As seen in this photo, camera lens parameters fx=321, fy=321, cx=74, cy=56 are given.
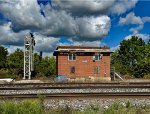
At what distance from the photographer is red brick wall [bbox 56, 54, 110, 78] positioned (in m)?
44.1

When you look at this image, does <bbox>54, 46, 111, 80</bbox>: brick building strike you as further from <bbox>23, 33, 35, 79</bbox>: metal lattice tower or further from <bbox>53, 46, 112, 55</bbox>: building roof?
<bbox>23, 33, 35, 79</bbox>: metal lattice tower

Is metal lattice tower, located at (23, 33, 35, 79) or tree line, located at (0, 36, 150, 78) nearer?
metal lattice tower, located at (23, 33, 35, 79)

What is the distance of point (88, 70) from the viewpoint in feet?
146

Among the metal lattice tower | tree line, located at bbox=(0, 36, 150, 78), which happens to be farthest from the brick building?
tree line, located at bbox=(0, 36, 150, 78)

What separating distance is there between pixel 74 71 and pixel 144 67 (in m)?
18.7

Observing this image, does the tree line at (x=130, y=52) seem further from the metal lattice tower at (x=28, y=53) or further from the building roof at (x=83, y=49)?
the metal lattice tower at (x=28, y=53)

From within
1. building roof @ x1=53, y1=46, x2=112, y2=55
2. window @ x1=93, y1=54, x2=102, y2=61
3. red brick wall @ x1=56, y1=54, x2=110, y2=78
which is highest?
building roof @ x1=53, y1=46, x2=112, y2=55

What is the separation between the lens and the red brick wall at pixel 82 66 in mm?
44125

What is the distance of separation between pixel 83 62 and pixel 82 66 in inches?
22.7

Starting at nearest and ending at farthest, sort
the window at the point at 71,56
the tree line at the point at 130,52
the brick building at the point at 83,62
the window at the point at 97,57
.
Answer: the brick building at the point at 83,62
the window at the point at 71,56
the window at the point at 97,57
the tree line at the point at 130,52

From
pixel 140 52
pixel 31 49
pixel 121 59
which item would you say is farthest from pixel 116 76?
pixel 121 59

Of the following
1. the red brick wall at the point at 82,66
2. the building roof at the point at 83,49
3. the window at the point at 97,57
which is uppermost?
the building roof at the point at 83,49

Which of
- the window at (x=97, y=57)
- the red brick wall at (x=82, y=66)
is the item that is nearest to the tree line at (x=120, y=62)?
the red brick wall at (x=82, y=66)

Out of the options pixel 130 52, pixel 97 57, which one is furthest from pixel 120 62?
pixel 97 57
